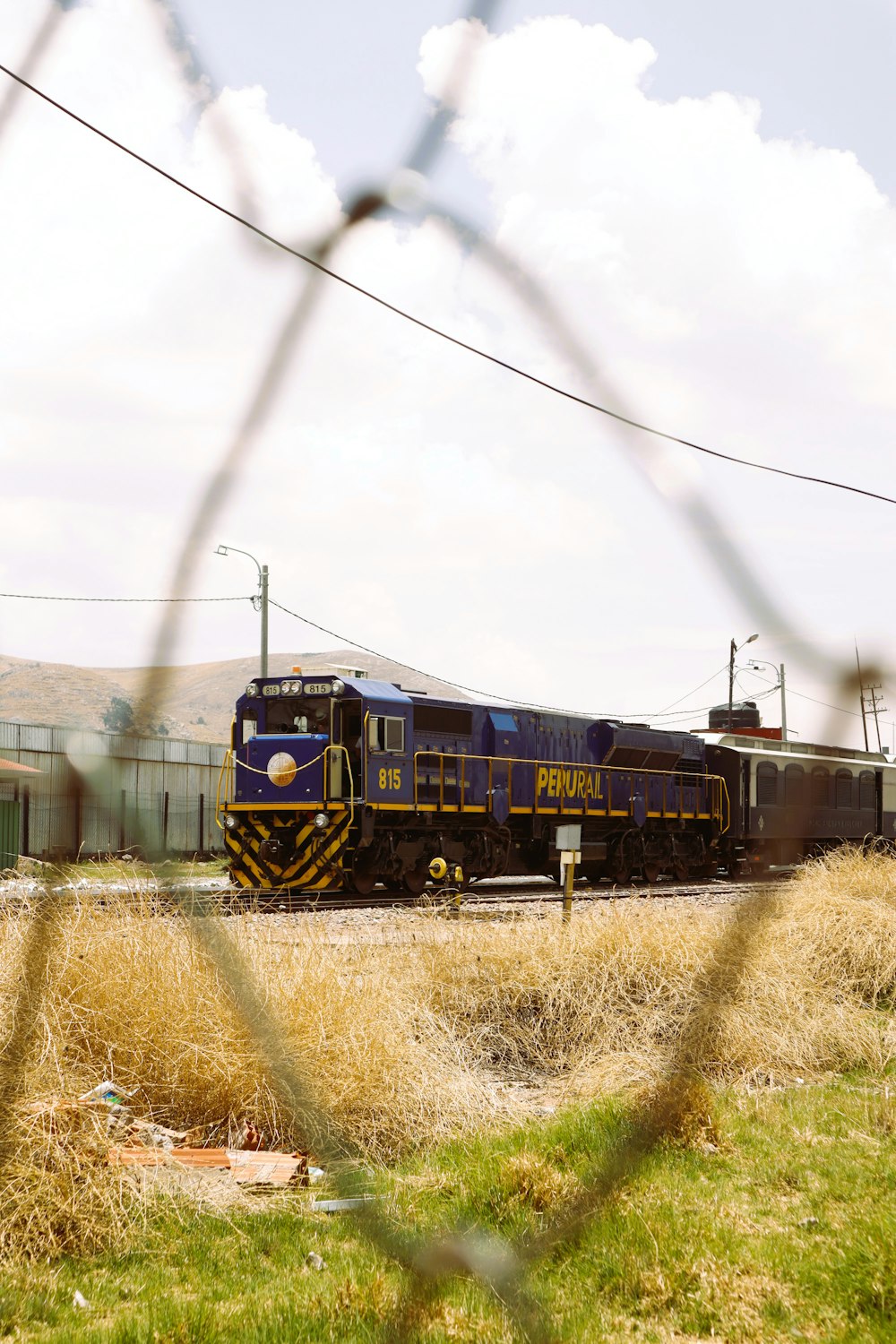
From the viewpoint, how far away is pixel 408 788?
21.5 metres

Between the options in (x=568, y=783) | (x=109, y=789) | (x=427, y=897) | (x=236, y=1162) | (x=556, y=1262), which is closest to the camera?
(x=109, y=789)

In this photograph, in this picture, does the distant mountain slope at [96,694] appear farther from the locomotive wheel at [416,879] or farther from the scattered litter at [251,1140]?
the locomotive wheel at [416,879]

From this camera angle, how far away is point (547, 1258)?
503 cm

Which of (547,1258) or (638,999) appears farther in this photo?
(638,999)

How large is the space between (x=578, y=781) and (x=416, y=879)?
18.2 feet

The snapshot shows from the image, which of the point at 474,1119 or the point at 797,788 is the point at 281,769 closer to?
the point at 474,1119

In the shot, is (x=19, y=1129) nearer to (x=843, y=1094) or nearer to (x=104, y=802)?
(x=104, y=802)

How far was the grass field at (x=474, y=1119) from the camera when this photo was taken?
4.53 metres

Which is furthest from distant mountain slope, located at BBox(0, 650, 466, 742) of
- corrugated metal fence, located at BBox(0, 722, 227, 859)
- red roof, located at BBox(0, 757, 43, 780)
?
red roof, located at BBox(0, 757, 43, 780)

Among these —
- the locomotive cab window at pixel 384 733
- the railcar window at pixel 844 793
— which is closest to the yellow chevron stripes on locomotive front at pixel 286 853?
the locomotive cab window at pixel 384 733

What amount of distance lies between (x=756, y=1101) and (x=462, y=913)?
4.34 meters

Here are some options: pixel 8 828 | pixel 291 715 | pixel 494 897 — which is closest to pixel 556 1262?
pixel 291 715

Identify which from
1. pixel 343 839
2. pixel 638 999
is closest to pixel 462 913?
pixel 638 999

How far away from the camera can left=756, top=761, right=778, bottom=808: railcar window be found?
3019 cm
